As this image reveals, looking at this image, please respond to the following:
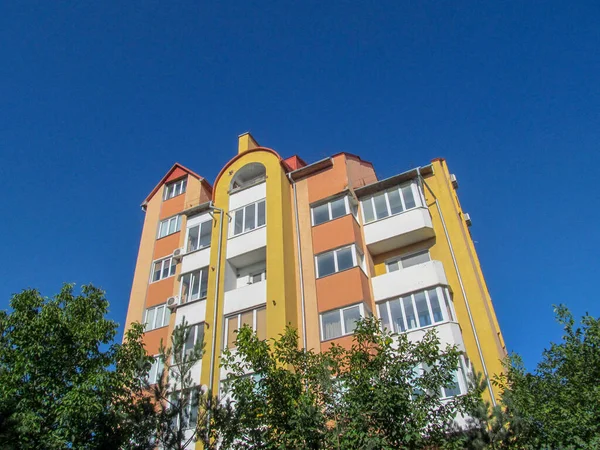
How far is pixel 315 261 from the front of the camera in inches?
887

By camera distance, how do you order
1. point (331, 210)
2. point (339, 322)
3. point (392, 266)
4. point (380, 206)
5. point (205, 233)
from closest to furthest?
point (339, 322) → point (392, 266) → point (380, 206) → point (331, 210) → point (205, 233)

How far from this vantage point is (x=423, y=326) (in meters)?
19.0

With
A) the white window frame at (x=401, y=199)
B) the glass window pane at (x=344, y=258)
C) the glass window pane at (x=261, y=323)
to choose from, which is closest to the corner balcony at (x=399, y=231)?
the white window frame at (x=401, y=199)

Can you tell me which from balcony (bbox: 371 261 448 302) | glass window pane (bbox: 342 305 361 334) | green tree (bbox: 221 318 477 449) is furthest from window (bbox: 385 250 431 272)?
green tree (bbox: 221 318 477 449)

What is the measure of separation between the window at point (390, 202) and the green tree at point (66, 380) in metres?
Answer: 12.4

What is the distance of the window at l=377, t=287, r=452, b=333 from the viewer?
19156 mm

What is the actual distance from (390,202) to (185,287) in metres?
11.3

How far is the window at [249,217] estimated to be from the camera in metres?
24.7

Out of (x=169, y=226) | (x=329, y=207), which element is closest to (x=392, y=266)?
(x=329, y=207)

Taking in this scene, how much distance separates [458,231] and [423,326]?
507cm

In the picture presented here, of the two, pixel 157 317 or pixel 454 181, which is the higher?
pixel 454 181

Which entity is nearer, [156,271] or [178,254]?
[178,254]

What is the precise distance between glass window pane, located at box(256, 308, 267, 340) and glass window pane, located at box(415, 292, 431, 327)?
256 inches

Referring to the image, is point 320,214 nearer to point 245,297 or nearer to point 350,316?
point 245,297
